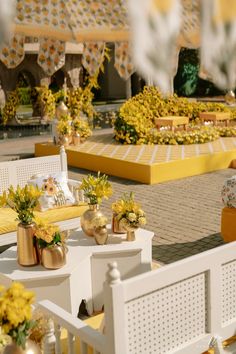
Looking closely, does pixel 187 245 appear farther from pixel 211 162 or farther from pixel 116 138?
pixel 116 138

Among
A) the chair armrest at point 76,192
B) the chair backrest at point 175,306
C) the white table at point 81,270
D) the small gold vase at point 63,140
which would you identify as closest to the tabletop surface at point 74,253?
the white table at point 81,270

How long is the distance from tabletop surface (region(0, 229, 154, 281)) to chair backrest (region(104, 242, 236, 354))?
1707 millimetres

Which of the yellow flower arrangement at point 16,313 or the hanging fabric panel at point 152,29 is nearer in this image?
the hanging fabric panel at point 152,29

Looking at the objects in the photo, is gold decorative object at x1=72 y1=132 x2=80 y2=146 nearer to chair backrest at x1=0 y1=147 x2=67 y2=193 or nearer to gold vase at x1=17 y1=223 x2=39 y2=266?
chair backrest at x1=0 y1=147 x2=67 y2=193

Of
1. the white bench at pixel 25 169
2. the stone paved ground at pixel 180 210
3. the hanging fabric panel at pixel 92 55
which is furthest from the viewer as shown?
the white bench at pixel 25 169

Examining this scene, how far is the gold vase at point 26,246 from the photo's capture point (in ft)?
16.1

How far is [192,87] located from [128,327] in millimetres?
29118

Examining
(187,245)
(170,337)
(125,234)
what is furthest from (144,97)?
(170,337)

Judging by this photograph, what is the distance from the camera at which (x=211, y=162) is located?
11680 mm

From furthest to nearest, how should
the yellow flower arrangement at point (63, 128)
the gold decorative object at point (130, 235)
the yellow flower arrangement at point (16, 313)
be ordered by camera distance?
the yellow flower arrangement at point (63, 128), the gold decorative object at point (130, 235), the yellow flower arrangement at point (16, 313)

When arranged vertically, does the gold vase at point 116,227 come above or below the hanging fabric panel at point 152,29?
below

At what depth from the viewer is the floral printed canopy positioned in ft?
3.48

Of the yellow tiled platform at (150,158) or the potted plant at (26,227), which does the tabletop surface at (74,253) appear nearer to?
the potted plant at (26,227)

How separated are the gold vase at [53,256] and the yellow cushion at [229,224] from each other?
8.51 ft
